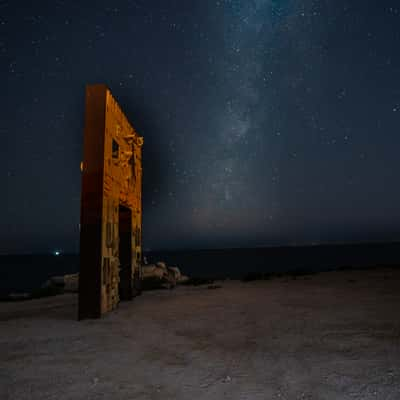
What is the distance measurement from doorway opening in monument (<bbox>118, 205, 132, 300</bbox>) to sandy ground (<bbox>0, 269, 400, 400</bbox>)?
154 cm

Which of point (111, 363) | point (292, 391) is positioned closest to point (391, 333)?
point (292, 391)

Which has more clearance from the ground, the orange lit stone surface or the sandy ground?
the orange lit stone surface

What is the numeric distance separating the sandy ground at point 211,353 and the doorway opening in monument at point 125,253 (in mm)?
1539

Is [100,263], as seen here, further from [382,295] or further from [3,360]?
[382,295]

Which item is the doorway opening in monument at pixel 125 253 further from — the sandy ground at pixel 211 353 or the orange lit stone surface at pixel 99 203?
the sandy ground at pixel 211 353

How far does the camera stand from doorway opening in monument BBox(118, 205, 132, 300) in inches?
413

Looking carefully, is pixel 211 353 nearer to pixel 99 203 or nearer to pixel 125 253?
pixel 99 203

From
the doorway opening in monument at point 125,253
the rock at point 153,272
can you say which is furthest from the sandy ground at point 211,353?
the rock at point 153,272

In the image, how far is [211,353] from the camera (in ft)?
16.6

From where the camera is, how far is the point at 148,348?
541cm

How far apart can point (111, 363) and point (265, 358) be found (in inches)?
82.0

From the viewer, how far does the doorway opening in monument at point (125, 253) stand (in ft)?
34.4

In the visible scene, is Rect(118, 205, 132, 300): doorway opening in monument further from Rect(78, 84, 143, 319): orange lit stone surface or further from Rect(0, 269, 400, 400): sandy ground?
Rect(0, 269, 400, 400): sandy ground

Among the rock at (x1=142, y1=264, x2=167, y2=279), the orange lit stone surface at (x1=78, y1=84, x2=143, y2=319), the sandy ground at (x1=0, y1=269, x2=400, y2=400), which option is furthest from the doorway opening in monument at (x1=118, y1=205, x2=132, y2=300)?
the rock at (x1=142, y1=264, x2=167, y2=279)
